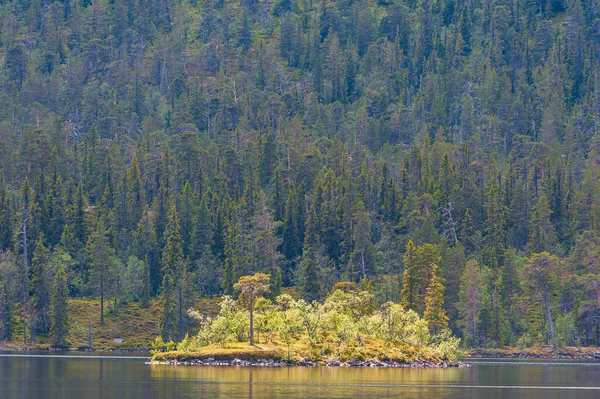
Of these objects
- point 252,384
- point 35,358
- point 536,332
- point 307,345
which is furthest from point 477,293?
point 252,384

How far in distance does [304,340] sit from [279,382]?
29.5m

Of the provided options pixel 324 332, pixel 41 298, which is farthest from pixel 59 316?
pixel 324 332

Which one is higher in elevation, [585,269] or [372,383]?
[585,269]

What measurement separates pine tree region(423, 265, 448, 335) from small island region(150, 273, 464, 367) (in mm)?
19341

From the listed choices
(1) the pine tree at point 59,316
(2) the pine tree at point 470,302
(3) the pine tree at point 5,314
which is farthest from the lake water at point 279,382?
(3) the pine tree at point 5,314

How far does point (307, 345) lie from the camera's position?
12469 centimetres

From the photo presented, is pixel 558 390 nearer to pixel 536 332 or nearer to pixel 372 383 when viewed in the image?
pixel 372 383

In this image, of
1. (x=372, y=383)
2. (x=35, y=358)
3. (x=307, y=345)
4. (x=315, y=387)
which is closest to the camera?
(x=315, y=387)

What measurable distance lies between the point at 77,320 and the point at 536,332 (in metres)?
75.4

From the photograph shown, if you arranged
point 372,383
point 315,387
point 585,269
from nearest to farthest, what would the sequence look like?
point 315,387
point 372,383
point 585,269

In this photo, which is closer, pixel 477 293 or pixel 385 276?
pixel 477 293

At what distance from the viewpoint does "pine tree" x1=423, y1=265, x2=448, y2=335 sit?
5989 inches

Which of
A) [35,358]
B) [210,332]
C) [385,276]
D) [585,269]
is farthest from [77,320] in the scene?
[585,269]

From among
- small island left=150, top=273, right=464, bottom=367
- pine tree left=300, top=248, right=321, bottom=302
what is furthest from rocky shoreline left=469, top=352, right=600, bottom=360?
small island left=150, top=273, right=464, bottom=367
